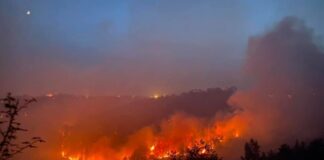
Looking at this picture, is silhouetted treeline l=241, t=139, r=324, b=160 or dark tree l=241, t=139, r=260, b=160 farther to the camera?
dark tree l=241, t=139, r=260, b=160

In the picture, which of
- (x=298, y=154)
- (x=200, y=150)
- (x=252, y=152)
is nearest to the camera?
(x=200, y=150)

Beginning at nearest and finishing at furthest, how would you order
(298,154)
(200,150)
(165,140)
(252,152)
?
(200,150), (298,154), (252,152), (165,140)

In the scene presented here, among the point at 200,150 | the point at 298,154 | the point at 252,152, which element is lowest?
the point at 200,150

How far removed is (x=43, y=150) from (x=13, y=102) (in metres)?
118

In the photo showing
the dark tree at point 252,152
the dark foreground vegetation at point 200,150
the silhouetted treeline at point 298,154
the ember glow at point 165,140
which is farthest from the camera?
the ember glow at point 165,140

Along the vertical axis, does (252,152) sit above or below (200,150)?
above

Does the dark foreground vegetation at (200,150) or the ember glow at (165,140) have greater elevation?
the ember glow at (165,140)

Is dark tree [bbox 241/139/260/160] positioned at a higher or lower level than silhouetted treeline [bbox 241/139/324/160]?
higher

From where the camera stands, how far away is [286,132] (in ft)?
441

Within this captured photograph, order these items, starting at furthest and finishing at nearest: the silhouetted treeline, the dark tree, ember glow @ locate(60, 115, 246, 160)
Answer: ember glow @ locate(60, 115, 246, 160) → the dark tree → the silhouetted treeline

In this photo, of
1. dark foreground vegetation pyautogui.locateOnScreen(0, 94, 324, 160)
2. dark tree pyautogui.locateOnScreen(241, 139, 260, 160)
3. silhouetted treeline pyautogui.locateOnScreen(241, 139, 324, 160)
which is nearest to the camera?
dark foreground vegetation pyautogui.locateOnScreen(0, 94, 324, 160)

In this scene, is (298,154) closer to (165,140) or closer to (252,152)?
(252,152)

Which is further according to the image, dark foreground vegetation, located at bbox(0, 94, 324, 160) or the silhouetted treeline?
the silhouetted treeline

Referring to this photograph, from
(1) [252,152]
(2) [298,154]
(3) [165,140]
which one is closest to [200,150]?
(2) [298,154]
